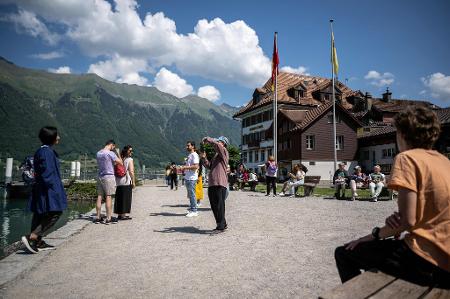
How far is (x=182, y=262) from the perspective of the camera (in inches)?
191

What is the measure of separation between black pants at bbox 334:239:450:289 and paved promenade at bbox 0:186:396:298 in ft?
3.95

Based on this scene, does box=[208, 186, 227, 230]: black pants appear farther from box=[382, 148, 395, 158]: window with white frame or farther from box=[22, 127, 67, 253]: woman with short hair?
box=[382, 148, 395, 158]: window with white frame

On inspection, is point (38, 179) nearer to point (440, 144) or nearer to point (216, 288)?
point (216, 288)

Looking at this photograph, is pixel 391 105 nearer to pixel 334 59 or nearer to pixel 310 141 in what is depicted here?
pixel 310 141

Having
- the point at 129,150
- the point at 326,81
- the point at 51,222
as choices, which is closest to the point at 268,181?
the point at 129,150

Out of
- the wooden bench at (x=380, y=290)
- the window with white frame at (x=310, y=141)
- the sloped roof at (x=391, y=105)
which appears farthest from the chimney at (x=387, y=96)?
the wooden bench at (x=380, y=290)

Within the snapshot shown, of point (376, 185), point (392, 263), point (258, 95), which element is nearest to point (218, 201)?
point (392, 263)

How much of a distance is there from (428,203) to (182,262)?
3.49 m

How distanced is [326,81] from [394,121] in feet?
192

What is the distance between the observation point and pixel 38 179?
5555 mm

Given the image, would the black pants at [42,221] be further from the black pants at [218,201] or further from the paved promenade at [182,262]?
the black pants at [218,201]

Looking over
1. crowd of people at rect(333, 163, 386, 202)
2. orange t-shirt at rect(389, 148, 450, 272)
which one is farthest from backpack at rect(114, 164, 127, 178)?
crowd of people at rect(333, 163, 386, 202)

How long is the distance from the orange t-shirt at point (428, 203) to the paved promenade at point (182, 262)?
172 cm

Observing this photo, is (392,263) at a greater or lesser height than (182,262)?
greater
